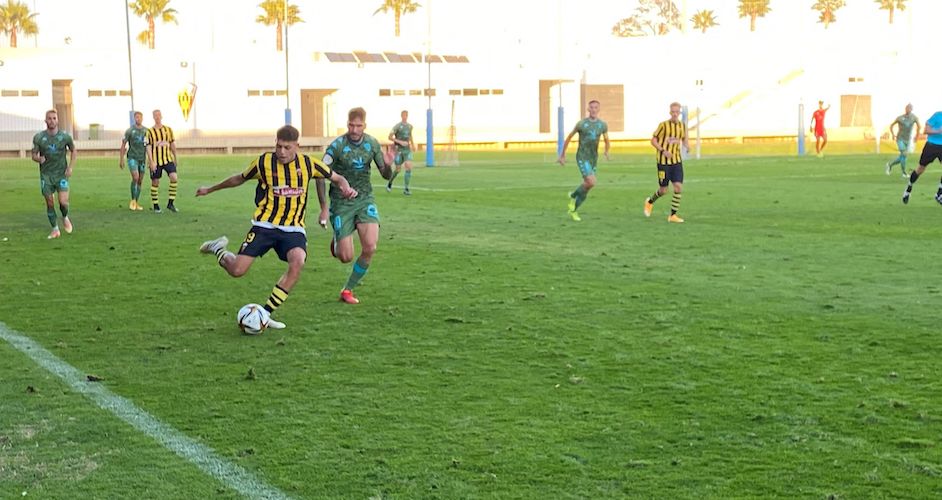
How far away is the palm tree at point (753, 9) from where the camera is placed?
388 feet

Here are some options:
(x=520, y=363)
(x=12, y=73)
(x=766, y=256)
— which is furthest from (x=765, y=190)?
(x=12, y=73)

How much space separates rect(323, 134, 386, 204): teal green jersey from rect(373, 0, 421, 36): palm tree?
307ft

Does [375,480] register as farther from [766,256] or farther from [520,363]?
[766,256]

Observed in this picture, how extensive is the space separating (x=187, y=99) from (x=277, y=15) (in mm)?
39795

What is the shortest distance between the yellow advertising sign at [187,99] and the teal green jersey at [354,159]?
54028 mm

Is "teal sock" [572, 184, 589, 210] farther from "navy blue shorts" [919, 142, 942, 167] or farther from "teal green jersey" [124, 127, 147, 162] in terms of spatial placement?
"teal green jersey" [124, 127, 147, 162]

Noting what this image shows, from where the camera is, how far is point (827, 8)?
116562 mm

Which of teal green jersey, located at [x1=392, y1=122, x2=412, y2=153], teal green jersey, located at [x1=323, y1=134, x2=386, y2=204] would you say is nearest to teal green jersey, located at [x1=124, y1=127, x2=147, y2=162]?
teal green jersey, located at [x1=392, y1=122, x2=412, y2=153]

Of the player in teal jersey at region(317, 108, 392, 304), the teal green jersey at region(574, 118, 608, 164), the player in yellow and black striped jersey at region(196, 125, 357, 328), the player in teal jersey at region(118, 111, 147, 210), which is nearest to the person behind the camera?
the player in yellow and black striped jersey at region(196, 125, 357, 328)

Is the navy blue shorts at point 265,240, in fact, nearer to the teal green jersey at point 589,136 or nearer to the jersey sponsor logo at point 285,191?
the jersey sponsor logo at point 285,191

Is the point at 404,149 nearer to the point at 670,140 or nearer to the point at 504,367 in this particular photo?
the point at 670,140

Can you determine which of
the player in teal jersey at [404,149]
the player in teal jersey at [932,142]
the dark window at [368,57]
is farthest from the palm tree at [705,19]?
the player in teal jersey at [932,142]

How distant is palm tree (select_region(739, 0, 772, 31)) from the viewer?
11812cm

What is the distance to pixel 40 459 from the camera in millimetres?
6105
